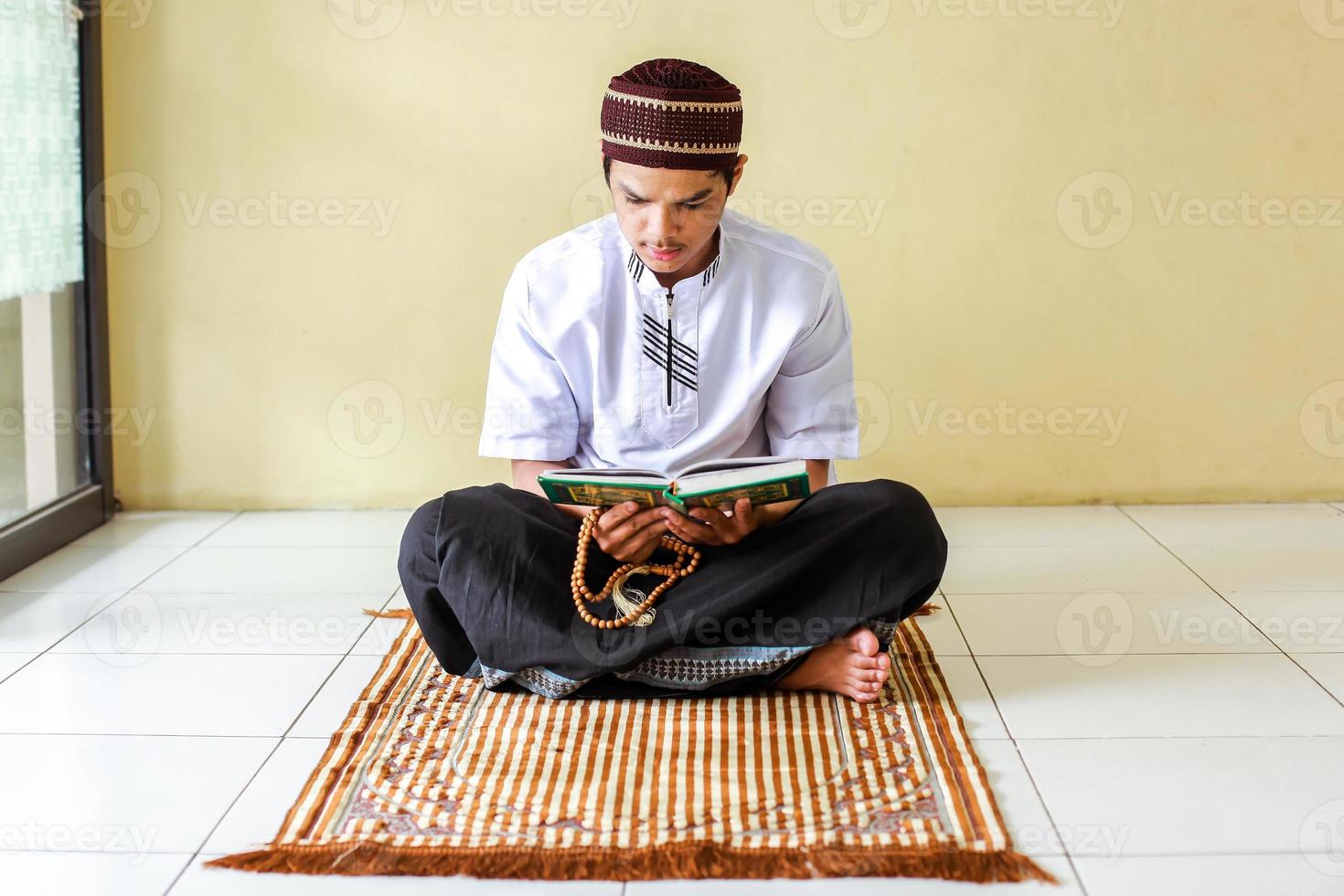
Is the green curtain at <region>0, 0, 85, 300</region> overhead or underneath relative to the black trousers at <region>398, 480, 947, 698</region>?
overhead

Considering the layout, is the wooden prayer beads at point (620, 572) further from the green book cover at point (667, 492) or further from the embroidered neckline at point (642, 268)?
the embroidered neckline at point (642, 268)

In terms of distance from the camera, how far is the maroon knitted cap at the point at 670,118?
2104 millimetres

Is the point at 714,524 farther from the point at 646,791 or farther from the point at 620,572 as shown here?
the point at 646,791

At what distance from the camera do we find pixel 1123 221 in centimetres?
359

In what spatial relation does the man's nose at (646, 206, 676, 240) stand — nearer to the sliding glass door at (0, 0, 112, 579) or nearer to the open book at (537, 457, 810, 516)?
the open book at (537, 457, 810, 516)

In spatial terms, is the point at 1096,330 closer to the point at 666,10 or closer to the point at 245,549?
the point at 666,10

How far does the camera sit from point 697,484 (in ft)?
6.51

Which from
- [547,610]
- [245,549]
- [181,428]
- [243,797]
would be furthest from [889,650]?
[181,428]

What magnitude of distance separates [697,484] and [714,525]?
0.80ft

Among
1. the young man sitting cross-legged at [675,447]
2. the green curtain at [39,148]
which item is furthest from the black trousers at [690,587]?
the green curtain at [39,148]

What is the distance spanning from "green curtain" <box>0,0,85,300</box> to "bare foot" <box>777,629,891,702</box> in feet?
6.99

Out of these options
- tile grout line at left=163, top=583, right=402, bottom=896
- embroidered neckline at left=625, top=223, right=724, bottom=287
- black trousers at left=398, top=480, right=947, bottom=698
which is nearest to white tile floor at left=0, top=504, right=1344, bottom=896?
tile grout line at left=163, top=583, right=402, bottom=896

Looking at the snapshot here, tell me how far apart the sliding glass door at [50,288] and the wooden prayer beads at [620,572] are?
1.63 meters

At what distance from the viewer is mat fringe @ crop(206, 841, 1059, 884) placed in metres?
1.73
